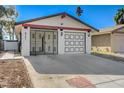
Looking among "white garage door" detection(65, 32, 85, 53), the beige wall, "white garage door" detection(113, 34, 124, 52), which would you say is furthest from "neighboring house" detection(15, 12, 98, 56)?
"white garage door" detection(113, 34, 124, 52)

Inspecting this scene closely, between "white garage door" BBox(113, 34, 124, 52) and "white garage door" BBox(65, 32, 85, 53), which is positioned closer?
"white garage door" BBox(65, 32, 85, 53)

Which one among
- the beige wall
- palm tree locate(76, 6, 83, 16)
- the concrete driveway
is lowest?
the concrete driveway

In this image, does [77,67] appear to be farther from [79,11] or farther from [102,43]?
[79,11]

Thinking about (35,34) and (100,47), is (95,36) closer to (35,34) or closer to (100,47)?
(100,47)

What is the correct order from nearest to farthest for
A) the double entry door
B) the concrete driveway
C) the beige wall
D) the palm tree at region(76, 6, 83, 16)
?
1. the concrete driveway
2. the double entry door
3. the beige wall
4. the palm tree at region(76, 6, 83, 16)

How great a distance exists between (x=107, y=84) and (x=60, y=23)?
10.1m

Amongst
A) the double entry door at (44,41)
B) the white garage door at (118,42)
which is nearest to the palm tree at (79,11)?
the white garage door at (118,42)

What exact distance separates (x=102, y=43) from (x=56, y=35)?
9.39 meters

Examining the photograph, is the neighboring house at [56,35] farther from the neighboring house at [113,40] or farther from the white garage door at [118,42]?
the white garage door at [118,42]

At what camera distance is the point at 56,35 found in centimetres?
1662

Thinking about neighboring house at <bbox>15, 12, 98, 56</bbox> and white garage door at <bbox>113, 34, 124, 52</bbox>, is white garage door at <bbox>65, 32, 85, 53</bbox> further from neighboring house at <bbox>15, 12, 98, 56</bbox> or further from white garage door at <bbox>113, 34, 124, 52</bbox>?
white garage door at <bbox>113, 34, 124, 52</bbox>

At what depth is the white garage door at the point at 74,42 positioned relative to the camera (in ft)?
53.4

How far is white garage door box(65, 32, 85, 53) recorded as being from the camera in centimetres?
1628
